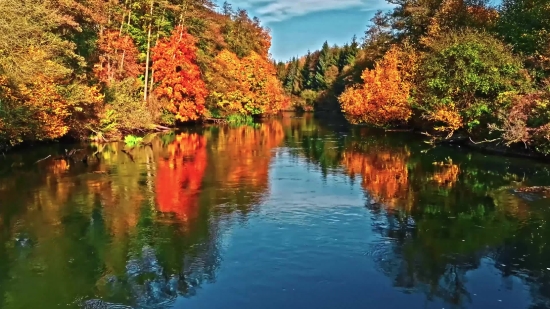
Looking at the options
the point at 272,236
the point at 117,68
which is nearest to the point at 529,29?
the point at 272,236

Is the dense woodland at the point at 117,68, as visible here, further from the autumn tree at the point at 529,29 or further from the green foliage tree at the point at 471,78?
the autumn tree at the point at 529,29

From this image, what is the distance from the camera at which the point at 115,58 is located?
42.3 meters

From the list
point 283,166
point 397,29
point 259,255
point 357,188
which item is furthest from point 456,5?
point 259,255

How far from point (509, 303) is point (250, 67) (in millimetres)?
66205

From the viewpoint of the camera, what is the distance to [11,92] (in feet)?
89.1

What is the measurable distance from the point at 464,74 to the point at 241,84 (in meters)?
42.3

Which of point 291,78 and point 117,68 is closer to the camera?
point 117,68

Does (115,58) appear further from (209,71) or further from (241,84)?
(241,84)

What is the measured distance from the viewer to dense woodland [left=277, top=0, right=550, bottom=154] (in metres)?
28.8

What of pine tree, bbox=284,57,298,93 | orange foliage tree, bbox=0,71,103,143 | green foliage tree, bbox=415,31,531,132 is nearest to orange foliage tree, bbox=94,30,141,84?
orange foliage tree, bbox=0,71,103,143

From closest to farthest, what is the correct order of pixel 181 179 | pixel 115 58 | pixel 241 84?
pixel 181 179
pixel 115 58
pixel 241 84

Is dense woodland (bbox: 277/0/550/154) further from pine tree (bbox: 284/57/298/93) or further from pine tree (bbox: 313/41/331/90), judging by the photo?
pine tree (bbox: 284/57/298/93)

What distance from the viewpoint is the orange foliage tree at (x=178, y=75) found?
1998 inches

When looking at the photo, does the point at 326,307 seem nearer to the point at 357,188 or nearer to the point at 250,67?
the point at 357,188
